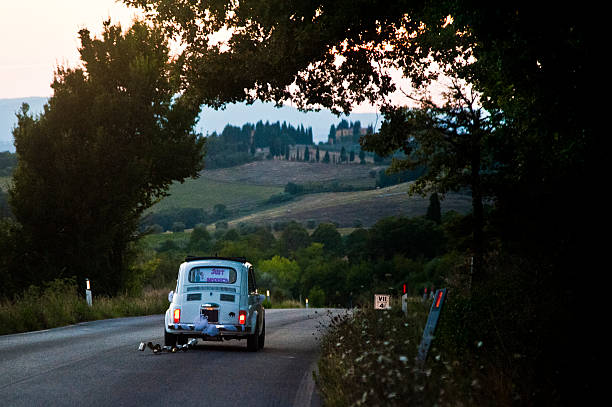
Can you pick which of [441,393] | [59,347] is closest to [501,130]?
[59,347]

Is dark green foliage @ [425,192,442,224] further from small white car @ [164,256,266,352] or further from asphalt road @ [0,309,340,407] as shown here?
small white car @ [164,256,266,352]

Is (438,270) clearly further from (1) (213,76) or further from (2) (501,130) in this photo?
(1) (213,76)

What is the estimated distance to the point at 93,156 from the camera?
37.8 metres

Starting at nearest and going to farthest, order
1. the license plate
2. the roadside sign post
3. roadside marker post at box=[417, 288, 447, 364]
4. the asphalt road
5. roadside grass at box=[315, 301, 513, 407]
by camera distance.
Result: 1. roadside grass at box=[315, 301, 513, 407]
2. roadside marker post at box=[417, 288, 447, 364]
3. the asphalt road
4. the license plate
5. the roadside sign post

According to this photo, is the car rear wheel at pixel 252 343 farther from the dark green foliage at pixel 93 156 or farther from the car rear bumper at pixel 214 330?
the dark green foliage at pixel 93 156

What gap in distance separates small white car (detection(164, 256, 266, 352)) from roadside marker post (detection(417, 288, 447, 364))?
26.1 feet

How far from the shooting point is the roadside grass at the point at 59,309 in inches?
891

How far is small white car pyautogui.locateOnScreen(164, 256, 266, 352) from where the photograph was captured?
1770 cm

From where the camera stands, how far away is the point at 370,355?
33.3 feet

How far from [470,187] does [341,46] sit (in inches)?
754

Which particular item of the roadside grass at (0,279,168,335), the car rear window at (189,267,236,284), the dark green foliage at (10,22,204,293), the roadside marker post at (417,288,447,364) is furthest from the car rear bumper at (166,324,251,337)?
the dark green foliage at (10,22,204,293)

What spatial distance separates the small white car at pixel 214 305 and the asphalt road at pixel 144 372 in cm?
47

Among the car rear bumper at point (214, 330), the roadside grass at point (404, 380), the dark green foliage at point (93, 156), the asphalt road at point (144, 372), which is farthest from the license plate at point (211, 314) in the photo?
the dark green foliage at point (93, 156)

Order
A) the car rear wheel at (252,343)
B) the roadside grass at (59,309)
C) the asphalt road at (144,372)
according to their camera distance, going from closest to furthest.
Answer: the asphalt road at (144,372), the car rear wheel at (252,343), the roadside grass at (59,309)
